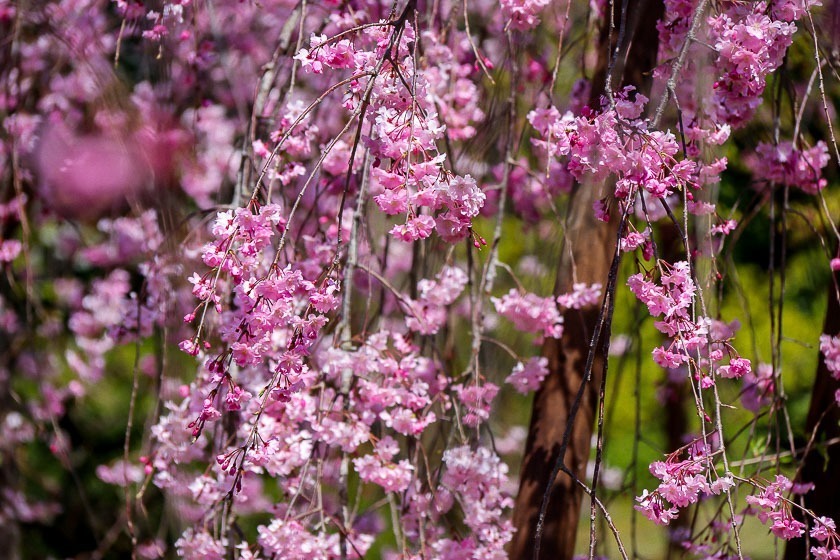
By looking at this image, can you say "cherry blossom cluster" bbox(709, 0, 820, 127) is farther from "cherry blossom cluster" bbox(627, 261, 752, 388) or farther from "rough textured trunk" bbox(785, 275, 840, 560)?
"rough textured trunk" bbox(785, 275, 840, 560)

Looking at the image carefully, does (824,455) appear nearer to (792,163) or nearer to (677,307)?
(792,163)

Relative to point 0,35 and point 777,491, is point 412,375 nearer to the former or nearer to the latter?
point 777,491

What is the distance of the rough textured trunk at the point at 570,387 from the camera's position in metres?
1.76

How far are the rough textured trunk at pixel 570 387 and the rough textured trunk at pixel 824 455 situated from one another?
1.31 feet

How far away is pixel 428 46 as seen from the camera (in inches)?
74.5

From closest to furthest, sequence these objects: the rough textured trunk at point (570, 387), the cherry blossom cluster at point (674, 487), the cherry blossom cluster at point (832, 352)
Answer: the cherry blossom cluster at point (674, 487) → the cherry blossom cluster at point (832, 352) → the rough textured trunk at point (570, 387)

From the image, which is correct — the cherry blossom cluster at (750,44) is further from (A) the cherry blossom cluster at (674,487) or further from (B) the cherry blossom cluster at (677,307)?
(A) the cherry blossom cluster at (674,487)

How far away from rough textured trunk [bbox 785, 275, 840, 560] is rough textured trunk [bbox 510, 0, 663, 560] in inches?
15.7

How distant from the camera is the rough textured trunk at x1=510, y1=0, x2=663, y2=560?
1.76 meters

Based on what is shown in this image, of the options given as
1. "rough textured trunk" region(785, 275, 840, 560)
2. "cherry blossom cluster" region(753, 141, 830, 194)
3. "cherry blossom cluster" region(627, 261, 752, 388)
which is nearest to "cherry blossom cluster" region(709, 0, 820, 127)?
"cherry blossom cluster" region(627, 261, 752, 388)

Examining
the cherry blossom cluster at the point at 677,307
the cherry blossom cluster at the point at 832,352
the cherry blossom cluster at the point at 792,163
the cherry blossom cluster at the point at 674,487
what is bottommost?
the cherry blossom cluster at the point at 674,487

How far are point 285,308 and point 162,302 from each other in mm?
805

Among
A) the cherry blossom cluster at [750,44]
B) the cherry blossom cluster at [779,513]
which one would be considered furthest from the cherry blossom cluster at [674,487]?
the cherry blossom cluster at [750,44]

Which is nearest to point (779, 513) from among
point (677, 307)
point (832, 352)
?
point (677, 307)
